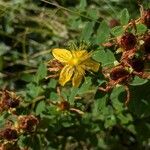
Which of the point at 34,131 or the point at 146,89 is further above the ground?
the point at 146,89

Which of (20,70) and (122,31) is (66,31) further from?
(122,31)

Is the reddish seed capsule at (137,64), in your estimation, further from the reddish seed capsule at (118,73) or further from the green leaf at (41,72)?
the green leaf at (41,72)

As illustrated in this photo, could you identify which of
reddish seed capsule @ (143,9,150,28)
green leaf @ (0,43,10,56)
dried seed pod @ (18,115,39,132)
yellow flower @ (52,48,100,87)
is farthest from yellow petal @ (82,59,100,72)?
green leaf @ (0,43,10,56)

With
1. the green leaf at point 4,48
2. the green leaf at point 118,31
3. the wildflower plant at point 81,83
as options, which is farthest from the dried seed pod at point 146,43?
the green leaf at point 4,48

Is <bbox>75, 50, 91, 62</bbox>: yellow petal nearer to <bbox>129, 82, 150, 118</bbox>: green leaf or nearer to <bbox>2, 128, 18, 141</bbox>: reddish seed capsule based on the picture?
<bbox>129, 82, 150, 118</bbox>: green leaf

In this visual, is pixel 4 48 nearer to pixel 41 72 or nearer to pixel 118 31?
pixel 41 72

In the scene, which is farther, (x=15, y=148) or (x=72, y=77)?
(x=15, y=148)

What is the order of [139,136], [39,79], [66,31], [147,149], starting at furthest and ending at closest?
[66,31] → [147,149] → [139,136] → [39,79]

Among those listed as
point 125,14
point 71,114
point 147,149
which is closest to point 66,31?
point 147,149
